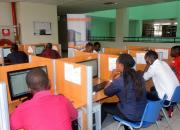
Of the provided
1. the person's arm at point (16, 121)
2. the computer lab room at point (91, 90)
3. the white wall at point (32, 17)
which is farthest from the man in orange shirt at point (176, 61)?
the white wall at point (32, 17)

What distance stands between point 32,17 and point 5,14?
0.92m

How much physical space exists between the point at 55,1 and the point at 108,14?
21.1 feet

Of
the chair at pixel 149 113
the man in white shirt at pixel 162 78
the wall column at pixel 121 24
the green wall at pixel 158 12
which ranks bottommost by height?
the chair at pixel 149 113

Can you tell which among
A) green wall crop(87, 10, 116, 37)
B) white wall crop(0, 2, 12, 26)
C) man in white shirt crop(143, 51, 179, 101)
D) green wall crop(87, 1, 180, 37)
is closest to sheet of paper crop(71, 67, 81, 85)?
man in white shirt crop(143, 51, 179, 101)

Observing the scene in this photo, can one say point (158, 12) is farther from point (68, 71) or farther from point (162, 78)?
point (68, 71)

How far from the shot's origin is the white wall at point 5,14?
7175 mm

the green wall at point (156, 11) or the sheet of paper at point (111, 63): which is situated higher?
the green wall at point (156, 11)

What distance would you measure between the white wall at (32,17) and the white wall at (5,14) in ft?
1.02

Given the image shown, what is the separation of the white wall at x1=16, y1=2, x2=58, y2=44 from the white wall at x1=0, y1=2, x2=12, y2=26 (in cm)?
31

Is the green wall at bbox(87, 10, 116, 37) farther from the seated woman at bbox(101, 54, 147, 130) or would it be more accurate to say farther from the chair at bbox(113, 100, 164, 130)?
the chair at bbox(113, 100, 164, 130)

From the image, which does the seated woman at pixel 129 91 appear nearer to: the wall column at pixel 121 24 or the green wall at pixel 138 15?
the wall column at pixel 121 24

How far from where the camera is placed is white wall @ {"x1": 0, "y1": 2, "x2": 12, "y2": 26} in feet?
23.5

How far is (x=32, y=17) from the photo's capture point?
24.9ft

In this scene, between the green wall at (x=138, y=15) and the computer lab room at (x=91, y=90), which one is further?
the green wall at (x=138, y=15)
